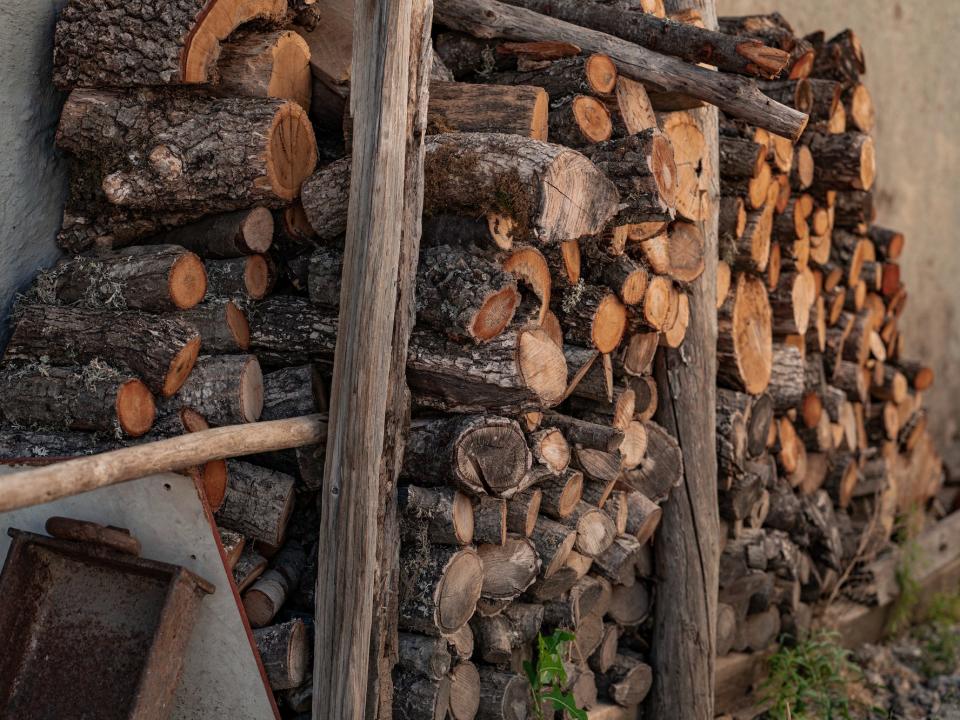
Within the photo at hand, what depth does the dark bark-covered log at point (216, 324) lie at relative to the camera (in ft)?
9.25

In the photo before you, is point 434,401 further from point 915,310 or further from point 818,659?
point 915,310

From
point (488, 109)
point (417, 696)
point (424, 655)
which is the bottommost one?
point (417, 696)

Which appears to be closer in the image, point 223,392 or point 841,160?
point 223,392

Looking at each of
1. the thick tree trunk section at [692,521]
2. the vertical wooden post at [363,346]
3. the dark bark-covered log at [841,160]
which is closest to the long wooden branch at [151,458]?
the vertical wooden post at [363,346]

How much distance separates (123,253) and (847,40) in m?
3.34

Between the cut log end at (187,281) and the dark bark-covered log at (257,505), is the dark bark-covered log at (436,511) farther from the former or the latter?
the cut log end at (187,281)

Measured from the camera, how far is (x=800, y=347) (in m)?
4.42

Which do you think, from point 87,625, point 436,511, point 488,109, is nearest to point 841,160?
point 488,109

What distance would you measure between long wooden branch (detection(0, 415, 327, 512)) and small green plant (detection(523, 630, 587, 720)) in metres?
1.01

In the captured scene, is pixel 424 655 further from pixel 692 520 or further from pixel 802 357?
pixel 802 357

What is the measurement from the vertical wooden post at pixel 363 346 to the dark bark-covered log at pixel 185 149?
316mm

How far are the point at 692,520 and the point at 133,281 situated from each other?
212 centimetres

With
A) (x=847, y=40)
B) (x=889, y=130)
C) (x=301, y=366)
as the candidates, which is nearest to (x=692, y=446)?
(x=301, y=366)

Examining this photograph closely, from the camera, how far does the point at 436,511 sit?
8.81 feet
